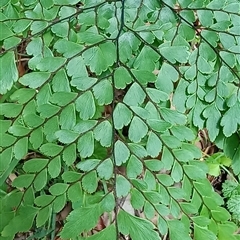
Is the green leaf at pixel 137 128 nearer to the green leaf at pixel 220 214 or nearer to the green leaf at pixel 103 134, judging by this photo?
the green leaf at pixel 103 134

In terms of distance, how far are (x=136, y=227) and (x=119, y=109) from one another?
0.16 metres

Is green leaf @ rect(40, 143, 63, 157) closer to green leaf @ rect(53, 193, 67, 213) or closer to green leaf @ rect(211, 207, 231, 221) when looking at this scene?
green leaf @ rect(53, 193, 67, 213)

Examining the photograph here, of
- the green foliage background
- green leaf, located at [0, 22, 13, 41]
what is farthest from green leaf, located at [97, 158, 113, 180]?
green leaf, located at [0, 22, 13, 41]

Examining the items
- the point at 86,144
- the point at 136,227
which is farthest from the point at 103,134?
the point at 136,227

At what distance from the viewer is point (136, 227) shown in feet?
1.98

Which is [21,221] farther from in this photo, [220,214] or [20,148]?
[220,214]

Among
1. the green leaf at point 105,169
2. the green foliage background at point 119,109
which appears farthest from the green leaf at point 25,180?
the green leaf at point 105,169

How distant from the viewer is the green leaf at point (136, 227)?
0.60 metres

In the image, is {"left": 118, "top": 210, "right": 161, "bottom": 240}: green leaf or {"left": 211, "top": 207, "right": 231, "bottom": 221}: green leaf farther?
{"left": 211, "top": 207, "right": 231, "bottom": 221}: green leaf

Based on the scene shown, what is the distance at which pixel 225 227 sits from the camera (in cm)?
71

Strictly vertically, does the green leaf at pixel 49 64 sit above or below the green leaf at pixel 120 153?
above

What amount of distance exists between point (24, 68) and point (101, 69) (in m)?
0.54

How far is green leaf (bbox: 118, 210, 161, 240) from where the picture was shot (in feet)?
1.96

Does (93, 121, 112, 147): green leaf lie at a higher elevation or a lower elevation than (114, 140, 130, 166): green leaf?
higher
